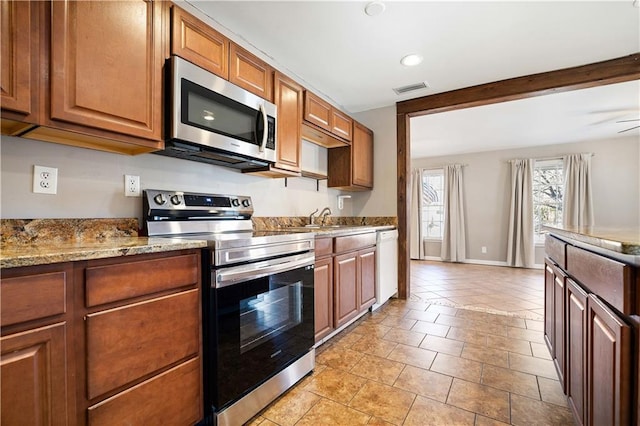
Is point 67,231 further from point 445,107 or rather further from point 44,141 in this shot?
point 445,107

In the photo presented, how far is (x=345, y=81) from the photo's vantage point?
9.76ft

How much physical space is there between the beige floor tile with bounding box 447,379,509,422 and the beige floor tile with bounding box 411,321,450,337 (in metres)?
0.77

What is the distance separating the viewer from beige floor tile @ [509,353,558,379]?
191cm

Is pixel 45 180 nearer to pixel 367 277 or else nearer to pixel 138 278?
pixel 138 278

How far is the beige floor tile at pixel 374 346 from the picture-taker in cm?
221

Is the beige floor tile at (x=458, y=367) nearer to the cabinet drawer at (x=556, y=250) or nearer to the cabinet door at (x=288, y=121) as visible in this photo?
the cabinet drawer at (x=556, y=250)

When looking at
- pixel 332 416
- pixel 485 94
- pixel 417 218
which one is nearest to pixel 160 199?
pixel 332 416

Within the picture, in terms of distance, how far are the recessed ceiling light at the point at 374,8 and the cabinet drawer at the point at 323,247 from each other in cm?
155

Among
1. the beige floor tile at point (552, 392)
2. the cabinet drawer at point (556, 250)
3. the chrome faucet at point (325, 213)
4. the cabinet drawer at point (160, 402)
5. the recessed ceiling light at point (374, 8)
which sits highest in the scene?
the recessed ceiling light at point (374, 8)

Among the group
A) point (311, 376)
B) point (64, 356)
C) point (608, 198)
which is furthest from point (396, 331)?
point (608, 198)

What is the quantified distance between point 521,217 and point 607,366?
220 inches

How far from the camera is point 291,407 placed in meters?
1.59

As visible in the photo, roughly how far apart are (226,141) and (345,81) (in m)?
1.72

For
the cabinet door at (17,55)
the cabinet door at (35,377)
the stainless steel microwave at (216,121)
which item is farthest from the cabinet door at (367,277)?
the cabinet door at (17,55)
